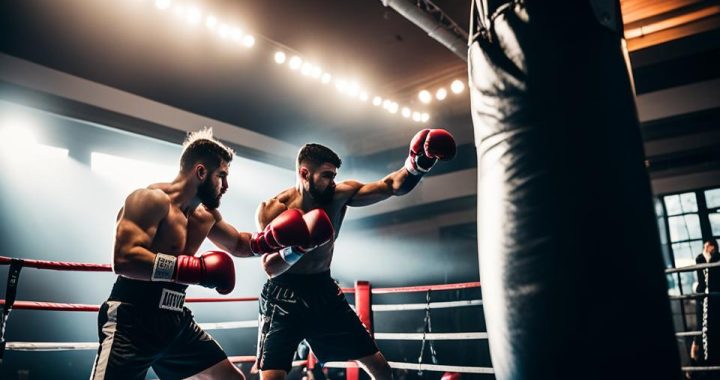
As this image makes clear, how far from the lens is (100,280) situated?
591 cm

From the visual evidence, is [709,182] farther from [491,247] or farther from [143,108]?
[143,108]

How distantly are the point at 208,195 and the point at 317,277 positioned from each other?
1.81ft

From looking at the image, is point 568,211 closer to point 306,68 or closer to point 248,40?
point 248,40

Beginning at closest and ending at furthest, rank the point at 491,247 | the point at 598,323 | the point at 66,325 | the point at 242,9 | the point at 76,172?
the point at 598,323 < the point at 491,247 < the point at 242,9 < the point at 66,325 < the point at 76,172

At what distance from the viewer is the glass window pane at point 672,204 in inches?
227

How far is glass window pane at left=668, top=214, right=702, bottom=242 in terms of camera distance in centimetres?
562

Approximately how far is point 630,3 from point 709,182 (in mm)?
2416

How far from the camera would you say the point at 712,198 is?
5.46 meters

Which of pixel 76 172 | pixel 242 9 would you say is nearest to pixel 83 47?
pixel 242 9

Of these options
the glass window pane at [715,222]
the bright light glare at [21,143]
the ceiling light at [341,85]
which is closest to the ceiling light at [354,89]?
the ceiling light at [341,85]

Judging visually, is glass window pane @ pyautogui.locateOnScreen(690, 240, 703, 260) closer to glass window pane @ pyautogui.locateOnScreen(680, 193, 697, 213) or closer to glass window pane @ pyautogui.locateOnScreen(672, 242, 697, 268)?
glass window pane @ pyautogui.locateOnScreen(672, 242, 697, 268)

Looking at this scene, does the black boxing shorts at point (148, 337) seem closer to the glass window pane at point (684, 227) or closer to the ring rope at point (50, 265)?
the ring rope at point (50, 265)

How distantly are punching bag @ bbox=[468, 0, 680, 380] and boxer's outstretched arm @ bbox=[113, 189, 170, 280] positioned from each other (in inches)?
39.8

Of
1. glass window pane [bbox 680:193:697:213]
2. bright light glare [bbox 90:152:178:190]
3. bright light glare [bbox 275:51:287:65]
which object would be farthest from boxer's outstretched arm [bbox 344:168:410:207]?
glass window pane [bbox 680:193:697:213]
